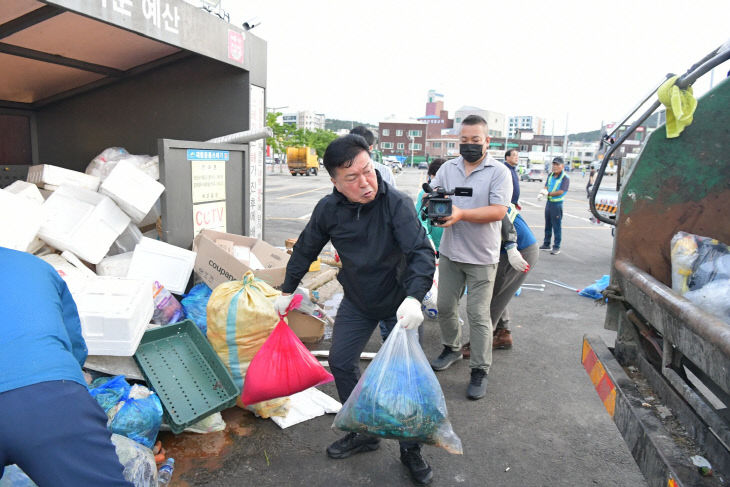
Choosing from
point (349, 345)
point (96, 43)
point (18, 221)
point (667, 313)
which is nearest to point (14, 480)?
point (349, 345)

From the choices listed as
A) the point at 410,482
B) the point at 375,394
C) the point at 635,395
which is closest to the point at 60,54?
the point at 375,394

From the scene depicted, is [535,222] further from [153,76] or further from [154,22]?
[154,22]

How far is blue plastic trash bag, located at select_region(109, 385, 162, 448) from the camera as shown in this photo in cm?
243

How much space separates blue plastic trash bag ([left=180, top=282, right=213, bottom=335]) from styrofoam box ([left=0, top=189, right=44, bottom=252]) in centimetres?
117

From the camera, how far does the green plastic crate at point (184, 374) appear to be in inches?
110

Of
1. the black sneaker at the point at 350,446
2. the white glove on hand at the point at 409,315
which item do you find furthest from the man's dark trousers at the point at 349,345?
the white glove on hand at the point at 409,315

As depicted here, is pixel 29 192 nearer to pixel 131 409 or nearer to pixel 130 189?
pixel 130 189

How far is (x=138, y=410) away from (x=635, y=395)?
2355mm

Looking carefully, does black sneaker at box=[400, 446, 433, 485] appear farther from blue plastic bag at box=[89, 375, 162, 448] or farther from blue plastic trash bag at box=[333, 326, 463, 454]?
blue plastic bag at box=[89, 375, 162, 448]

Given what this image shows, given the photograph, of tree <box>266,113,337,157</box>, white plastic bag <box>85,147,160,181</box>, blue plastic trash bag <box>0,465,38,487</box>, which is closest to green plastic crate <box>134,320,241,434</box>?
blue plastic trash bag <box>0,465,38,487</box>

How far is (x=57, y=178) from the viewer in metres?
4.41

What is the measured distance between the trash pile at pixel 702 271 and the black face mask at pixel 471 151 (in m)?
1.51

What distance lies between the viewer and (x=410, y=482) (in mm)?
2525

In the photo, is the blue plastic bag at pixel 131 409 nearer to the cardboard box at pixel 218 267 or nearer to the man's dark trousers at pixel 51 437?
the man's dark trousers at pixel 51 437
